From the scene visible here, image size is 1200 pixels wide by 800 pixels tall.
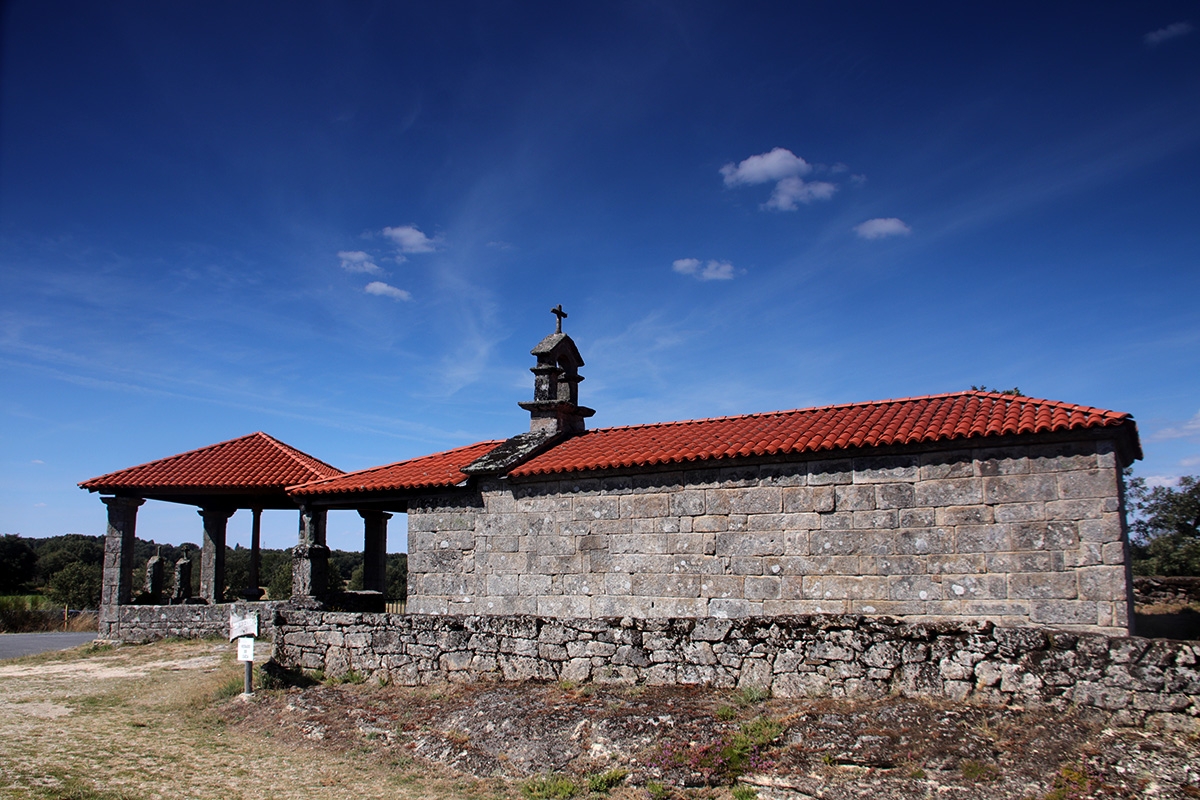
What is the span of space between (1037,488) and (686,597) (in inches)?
187

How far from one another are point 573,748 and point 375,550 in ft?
39.2

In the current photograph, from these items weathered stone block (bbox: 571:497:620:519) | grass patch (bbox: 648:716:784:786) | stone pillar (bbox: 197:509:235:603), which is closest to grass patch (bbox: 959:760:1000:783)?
grass patch (bbox: 648:716:784:786)

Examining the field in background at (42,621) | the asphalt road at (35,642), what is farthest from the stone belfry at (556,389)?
the field in background at (42,621)

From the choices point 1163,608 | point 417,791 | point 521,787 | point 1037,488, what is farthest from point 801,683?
point 1163,608

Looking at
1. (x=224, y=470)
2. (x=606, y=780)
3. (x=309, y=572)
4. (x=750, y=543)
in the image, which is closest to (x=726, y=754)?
(x=606, y=780)

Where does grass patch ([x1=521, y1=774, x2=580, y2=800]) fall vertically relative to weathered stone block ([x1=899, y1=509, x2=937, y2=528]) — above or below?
below

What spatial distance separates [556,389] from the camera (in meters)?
15.3

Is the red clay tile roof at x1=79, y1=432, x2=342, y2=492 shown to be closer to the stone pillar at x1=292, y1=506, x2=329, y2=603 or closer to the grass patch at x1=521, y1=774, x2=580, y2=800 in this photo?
the stone pillar at x1=292, y1=506, x2=329, y2=603

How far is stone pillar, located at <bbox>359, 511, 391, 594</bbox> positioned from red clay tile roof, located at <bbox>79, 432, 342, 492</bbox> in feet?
4.67

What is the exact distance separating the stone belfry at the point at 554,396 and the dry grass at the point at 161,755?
6298mm

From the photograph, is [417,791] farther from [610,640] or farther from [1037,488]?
[1037,488]

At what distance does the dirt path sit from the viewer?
18.2 ft

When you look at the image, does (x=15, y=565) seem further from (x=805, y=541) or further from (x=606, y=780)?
(x=606, y=780)

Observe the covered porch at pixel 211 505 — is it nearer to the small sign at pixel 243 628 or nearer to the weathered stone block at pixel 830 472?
the small sign at pixel 243 628
